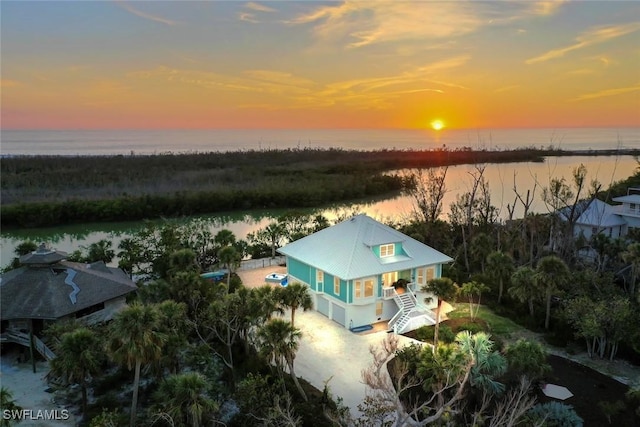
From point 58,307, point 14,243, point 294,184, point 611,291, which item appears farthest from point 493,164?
point 58,307

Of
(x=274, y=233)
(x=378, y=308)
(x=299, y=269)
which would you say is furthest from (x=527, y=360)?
(x=274, y=233)

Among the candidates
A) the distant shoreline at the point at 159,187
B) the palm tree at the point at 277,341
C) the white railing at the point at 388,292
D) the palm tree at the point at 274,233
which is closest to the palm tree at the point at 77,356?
the palm tree at the point at 277,341

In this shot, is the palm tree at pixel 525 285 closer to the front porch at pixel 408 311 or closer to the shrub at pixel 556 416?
the front porch at pixel 408 311

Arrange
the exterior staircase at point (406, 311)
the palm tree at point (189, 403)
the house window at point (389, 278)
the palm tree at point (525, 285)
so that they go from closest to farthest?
the palm tree at point (189, 403) → the exterior staircase at point (406, 311) → the palm tree at point (525, 285) → the house window at point (389, 278)

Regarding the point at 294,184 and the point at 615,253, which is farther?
the point at 294,184

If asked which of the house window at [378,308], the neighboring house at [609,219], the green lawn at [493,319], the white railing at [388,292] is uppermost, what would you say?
the neighboring house at [609,219]

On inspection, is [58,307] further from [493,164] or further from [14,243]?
[493,164]

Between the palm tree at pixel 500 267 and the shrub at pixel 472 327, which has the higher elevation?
the palm tree at pixel 500 267
